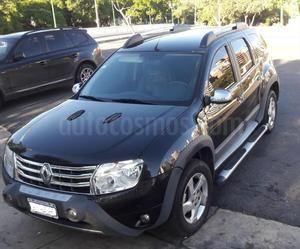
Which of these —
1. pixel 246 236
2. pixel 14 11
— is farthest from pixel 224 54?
pixel 14 11

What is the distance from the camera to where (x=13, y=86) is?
975cm

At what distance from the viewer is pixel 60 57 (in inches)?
424

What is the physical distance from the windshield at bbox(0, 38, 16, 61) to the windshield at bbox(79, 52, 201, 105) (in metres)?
5.33

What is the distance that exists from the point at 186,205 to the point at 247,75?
2.25 meters

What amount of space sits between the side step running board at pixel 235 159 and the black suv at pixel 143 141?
2 centimetres

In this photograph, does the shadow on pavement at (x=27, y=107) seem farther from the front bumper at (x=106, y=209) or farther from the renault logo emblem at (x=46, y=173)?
the front bumper at (x=106, y=209)

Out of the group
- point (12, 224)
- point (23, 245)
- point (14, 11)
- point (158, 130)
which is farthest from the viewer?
point (14, 11)

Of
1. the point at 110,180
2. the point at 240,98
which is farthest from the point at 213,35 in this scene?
the point at 110,180

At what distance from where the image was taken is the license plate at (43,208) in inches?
139

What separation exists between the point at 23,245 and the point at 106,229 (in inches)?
42.9

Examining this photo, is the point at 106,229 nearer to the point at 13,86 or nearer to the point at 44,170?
the point at 44,170

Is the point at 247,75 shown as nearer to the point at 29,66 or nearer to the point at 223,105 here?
the point at 223,105

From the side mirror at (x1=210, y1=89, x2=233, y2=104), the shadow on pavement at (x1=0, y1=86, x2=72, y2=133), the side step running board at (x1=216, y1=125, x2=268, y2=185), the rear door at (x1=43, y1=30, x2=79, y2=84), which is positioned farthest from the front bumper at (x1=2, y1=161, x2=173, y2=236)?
the rear door at (x1=43, y1=30, x2=79, y2=84)

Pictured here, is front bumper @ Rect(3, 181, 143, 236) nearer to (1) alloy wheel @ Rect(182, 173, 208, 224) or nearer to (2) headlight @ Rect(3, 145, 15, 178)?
(2) headlight @ Rect(3, 145, 15, 178)
